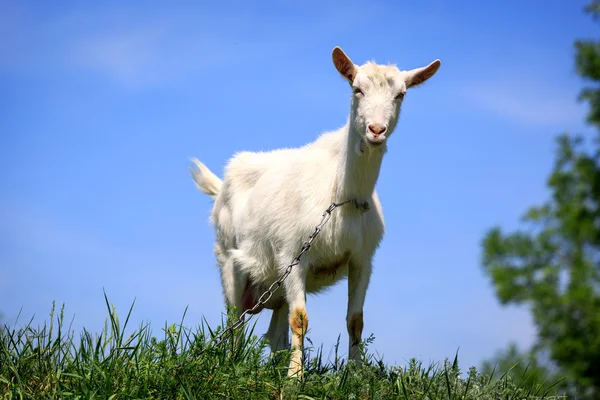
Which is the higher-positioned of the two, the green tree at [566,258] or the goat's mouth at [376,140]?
the green tree at [566,258]

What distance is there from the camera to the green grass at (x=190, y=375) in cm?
467

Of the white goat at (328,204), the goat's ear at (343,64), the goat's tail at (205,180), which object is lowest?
the white goat at (328,204)

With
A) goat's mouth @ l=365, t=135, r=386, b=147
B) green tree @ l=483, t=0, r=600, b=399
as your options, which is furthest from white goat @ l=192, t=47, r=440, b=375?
green tree @ l=483, t=0, r=600, b=399

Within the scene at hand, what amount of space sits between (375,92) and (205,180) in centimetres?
351

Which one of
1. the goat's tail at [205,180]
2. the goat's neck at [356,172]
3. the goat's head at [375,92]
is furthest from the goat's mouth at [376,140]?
the goat's tail at [205,180]

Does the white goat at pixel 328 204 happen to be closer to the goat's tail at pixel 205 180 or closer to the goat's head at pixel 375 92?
the goat's head at pixel 375 92

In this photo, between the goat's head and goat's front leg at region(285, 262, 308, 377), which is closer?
the goat's head

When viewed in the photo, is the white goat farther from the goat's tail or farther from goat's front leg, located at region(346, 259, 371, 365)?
the goat's tail

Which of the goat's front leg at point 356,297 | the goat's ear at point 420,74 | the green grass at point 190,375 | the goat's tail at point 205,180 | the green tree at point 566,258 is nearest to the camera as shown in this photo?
the green grass at point 190,375

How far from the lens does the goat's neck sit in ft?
19.8

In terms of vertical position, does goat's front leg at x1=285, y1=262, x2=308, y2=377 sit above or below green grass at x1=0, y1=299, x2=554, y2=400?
above

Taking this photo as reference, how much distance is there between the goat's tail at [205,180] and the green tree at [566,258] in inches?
530

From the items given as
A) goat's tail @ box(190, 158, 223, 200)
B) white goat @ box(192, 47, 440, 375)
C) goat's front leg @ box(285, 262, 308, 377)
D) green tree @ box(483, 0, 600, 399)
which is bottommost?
goat's front leg @ box(285, 262, 308, 377)

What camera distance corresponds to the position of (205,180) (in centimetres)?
876
